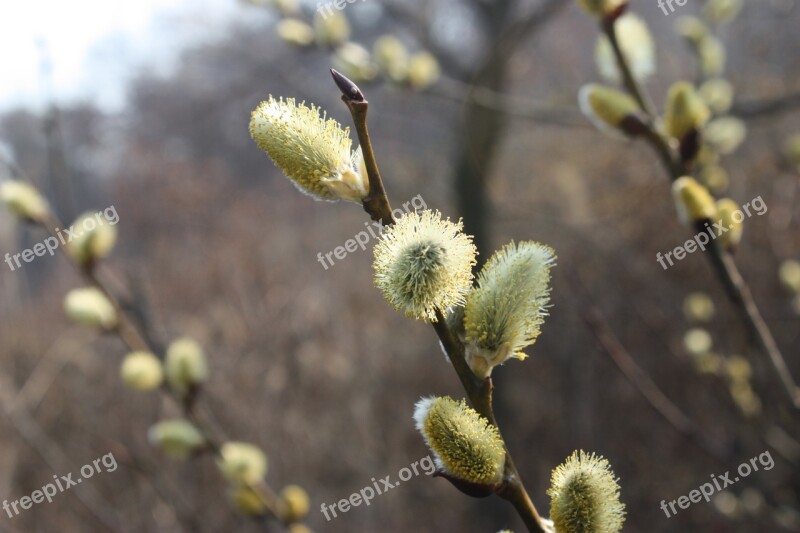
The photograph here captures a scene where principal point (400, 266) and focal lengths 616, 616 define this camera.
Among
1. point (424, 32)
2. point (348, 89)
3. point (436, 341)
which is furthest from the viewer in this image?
point (436, 341)

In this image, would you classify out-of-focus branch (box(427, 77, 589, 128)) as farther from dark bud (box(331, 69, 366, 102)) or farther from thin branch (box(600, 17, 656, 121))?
dark bud (box(331, 69, 366, 102))

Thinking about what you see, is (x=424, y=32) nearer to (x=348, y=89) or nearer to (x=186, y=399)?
(x=186, y=399)

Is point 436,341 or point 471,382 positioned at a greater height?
point 436,341

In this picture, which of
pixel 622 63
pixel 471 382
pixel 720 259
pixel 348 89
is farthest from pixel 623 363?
pixel 348 89

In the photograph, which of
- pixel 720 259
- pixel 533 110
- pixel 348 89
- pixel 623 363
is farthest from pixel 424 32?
pixel 348 89

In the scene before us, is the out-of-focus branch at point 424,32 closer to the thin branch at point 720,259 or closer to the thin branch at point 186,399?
the thin branch at point 186,399

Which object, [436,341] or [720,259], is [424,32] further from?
[720,259]

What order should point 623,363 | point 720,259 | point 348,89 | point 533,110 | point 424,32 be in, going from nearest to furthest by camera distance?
point 348,89
point 720,259
point 623,363
point 533,110
point 424,32

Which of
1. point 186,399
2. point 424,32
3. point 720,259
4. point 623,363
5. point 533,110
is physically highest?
point 424,32

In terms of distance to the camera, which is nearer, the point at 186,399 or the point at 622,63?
the point at 622,63

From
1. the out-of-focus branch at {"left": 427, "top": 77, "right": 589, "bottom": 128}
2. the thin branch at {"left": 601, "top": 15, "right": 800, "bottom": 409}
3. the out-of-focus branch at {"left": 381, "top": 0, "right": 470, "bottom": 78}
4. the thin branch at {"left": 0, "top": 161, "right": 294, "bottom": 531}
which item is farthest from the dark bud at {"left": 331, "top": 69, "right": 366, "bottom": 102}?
the out-of-focus branch at {"left": 381, "top": 0, "right": 470, "bottom": 78}

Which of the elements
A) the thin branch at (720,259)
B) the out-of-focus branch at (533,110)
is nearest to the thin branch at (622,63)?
the thin branch at (720,259)

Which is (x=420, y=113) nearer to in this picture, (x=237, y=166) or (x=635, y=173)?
(x=635, y=173)
